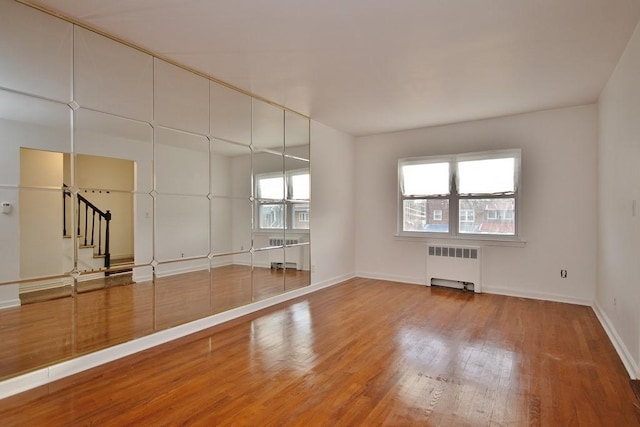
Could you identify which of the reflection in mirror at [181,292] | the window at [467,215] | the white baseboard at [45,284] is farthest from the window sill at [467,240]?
the white baseboard at [45,284]

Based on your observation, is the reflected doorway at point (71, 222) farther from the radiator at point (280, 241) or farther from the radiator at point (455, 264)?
the radiator at point (455, 264)

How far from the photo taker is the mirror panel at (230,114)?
3.79 m

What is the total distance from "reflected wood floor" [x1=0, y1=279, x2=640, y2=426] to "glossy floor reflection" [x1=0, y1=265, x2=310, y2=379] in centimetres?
25

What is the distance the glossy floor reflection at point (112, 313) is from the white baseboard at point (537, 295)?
137 inches

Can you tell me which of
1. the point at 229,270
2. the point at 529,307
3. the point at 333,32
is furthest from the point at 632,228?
the point at 229,270

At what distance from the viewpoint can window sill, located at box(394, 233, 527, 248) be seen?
5035 mm

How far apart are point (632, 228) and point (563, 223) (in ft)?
7.08

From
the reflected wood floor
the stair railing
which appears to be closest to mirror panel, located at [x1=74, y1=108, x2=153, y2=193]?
the stair railing

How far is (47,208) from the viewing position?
252cm

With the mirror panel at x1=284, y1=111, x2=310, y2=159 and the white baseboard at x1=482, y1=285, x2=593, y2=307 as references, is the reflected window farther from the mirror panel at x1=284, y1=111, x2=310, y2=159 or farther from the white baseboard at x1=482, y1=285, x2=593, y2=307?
the white baseboard at x1=482, y1=285, x2=593, y2=307

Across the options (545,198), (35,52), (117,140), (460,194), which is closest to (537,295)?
(545,198)

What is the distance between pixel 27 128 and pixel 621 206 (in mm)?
5039

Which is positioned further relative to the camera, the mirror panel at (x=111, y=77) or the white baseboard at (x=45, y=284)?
the mirror panel at (x=111, y=77)

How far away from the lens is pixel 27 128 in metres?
2.43
